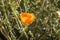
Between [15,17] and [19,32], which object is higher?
[15,17]

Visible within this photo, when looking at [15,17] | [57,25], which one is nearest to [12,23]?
[15,17]

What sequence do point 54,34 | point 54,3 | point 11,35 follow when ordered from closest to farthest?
1. point 11,35
2. point 54,34
3. point 54,3

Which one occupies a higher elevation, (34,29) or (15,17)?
(15,17)

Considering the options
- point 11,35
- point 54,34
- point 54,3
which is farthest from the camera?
point 54,3

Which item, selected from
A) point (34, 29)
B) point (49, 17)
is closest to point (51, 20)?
point (49, 17)

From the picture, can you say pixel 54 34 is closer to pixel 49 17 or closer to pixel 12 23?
pixel 49 17

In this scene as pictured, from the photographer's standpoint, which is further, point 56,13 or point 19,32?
point 56,13

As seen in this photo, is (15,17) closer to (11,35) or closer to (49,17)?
(11,35)
